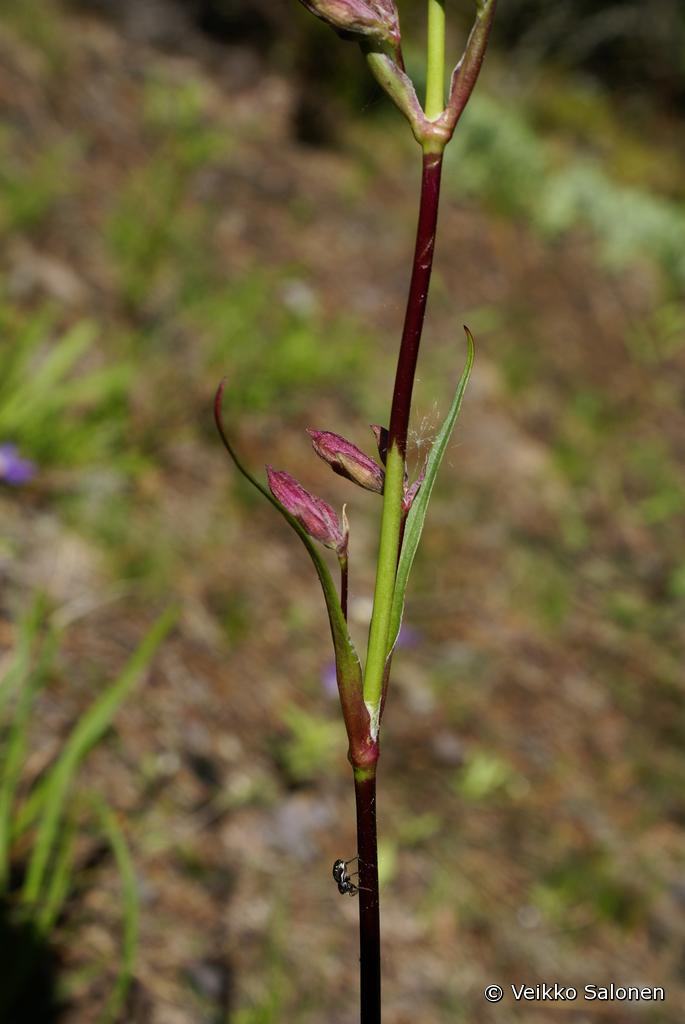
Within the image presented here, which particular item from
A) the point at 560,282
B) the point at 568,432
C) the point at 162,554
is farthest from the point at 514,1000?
the point at 560,282

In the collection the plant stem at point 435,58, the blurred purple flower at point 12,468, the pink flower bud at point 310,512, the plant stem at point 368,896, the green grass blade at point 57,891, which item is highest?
the blurred purple flower at point 12,468

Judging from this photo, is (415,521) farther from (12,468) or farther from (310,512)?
(12,468)

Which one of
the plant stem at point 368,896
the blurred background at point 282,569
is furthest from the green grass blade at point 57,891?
the plant stem at point 368,896

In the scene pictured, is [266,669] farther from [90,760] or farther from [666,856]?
[666,856]

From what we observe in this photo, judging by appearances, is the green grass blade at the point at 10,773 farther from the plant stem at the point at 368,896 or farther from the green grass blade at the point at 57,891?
the plant stem at the point at 368,896

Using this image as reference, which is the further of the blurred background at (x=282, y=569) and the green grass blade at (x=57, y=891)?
the blurred background at (x=282, y=569)

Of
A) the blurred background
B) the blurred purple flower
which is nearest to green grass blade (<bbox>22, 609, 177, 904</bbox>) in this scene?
the blurred background

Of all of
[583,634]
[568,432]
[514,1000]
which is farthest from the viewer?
[568,432]

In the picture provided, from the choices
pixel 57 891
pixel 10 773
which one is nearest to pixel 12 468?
pixel 10 773
